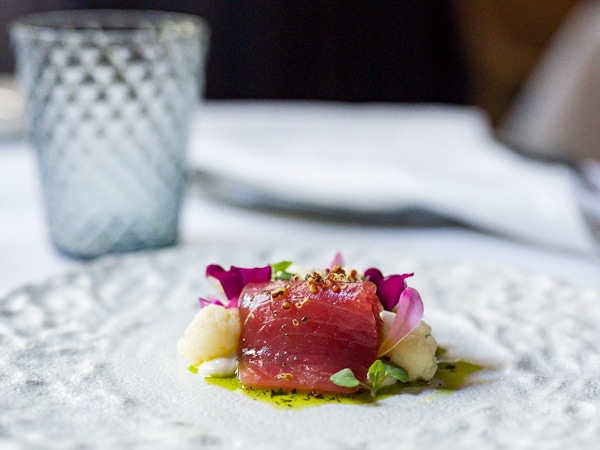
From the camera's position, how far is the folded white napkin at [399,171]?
1.61 metres

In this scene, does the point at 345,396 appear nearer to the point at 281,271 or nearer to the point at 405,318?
the point at 405,318

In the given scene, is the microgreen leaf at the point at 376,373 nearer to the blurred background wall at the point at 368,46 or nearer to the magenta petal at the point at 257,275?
the magenta petal at the point at 257,275

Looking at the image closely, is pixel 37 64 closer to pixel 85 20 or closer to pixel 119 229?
pixel 85 20

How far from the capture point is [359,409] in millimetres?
897

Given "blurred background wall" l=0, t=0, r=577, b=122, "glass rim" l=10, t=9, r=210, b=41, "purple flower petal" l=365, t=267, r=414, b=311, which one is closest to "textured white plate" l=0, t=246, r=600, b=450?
"purple flower petal" l=365, t=267, r=414, b=311

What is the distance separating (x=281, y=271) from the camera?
1.14 m

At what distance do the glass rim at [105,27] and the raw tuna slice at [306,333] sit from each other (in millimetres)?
648

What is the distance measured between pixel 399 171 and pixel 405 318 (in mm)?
848

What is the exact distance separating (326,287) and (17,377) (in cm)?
40

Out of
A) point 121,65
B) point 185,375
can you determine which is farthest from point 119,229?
point 185,375

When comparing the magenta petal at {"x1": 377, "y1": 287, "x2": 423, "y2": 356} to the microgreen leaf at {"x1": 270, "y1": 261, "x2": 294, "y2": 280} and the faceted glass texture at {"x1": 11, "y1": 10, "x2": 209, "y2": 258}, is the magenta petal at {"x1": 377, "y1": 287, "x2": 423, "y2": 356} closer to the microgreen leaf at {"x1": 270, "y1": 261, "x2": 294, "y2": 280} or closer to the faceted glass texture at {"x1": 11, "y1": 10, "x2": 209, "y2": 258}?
the microgreen leaf at {"x1": 270, "y1": 261, "x2": 294, "y2": 280}

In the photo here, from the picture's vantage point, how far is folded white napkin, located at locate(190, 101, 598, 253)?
161cm

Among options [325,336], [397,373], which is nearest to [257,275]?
[325,336]

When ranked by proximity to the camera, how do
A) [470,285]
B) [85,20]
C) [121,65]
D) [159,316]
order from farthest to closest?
1. [85,20]
2. [121,65]
3. [470,285]
4. [159,316]
